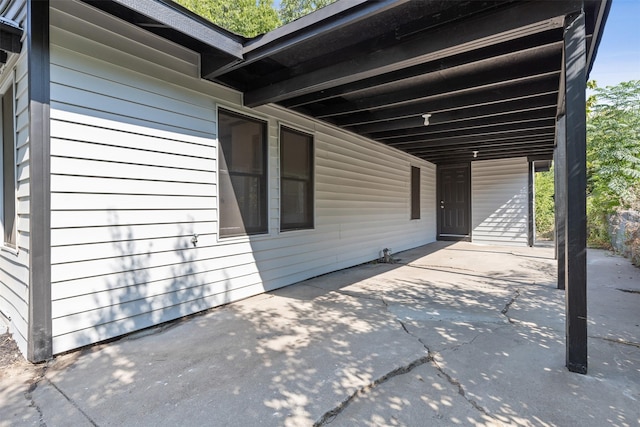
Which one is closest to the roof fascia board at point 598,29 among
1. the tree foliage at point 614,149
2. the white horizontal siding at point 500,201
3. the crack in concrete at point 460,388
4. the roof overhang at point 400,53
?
the roof overhang at point 400,53

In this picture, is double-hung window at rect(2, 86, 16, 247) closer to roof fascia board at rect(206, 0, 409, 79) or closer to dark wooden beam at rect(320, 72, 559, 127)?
roof fascia board at rect(206, 0, 409, 79)

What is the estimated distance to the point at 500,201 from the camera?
29.2 feet

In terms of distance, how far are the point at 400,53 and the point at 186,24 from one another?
1758mm

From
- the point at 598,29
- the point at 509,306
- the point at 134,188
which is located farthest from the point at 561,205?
the point at 134,188

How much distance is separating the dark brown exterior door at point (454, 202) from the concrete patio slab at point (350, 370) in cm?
583

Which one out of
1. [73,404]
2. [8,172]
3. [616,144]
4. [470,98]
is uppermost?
[616,144]

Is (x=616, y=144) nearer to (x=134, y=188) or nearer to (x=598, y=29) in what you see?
(x=598, y=29)

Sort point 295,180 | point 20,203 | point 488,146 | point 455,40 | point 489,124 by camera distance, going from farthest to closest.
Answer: point 488,146
point 489,124
point 295,180
point 20,203
point 455,40

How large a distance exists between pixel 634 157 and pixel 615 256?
2754mm

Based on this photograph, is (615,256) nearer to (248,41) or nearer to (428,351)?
(428,351)

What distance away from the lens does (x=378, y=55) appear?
9.29 feet

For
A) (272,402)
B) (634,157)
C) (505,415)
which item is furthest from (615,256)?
(272,402)

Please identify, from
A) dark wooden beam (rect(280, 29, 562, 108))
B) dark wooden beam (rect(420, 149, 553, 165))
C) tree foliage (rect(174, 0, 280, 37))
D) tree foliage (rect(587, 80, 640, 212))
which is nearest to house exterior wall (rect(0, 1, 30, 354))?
dark wooden beam (rect(280, 29, 562, 108))

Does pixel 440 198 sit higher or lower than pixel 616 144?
lower
